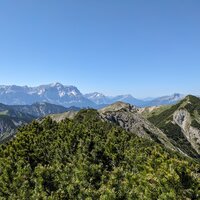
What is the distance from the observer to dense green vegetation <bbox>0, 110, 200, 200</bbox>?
4675 centimetres

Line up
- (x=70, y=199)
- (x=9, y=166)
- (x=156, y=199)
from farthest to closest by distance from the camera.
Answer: (x=9, y=166)
(x=70, y=199)
(x=156, y=199)

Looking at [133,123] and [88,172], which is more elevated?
[88,172]

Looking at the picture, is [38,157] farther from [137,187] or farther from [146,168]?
[137,187]

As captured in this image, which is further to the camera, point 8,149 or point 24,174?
point 8,149

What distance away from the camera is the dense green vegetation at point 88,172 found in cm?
4675

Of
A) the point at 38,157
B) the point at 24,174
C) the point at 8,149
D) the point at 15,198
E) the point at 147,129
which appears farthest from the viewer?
the point at 147,129

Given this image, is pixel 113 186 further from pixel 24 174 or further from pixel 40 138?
pixel 40 138

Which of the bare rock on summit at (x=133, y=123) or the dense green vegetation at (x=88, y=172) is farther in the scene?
the bare rock on summit at (x=133, y=123)

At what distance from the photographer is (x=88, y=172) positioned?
193 ft

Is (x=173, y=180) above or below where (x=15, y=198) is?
above

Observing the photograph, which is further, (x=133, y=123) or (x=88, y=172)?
(x=133, y=123)

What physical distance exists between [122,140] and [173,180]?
42.2 metres

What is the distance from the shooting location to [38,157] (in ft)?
266

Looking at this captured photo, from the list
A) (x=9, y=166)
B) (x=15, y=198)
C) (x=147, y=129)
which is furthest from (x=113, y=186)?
(x=147, y=129)
